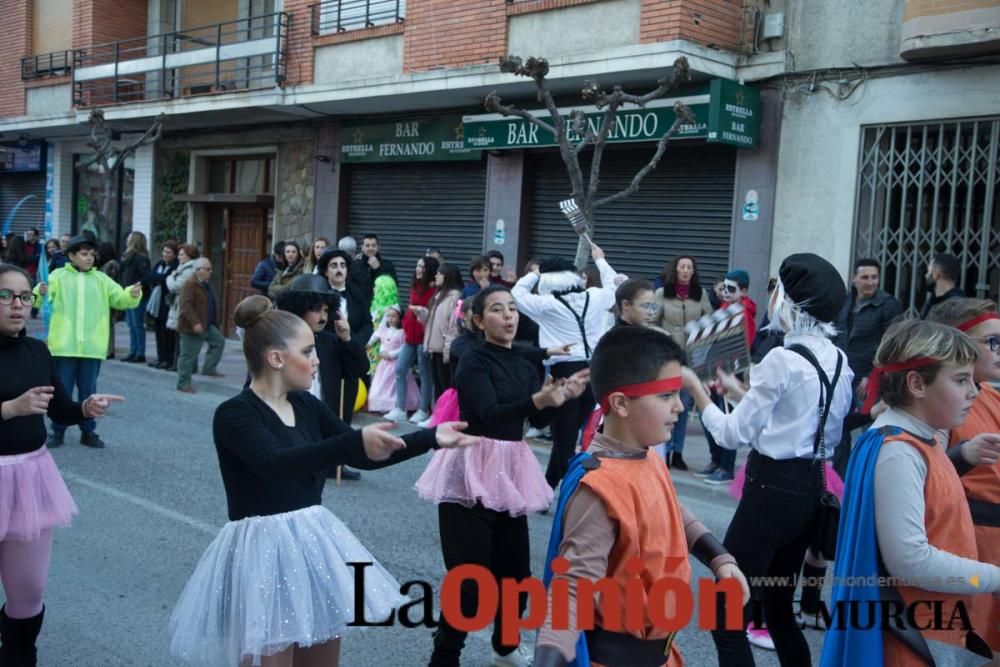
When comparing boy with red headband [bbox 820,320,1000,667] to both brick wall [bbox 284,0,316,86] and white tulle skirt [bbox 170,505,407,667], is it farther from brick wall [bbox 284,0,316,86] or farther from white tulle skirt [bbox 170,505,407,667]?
brick wall [bbox 284,0,316,86]

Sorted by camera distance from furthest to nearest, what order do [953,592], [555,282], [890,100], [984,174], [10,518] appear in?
1. [890,100]
2. [984,174]
3. [555,282]
4. [10,518]
5. [953,592]

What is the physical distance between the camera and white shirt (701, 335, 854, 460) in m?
3.94

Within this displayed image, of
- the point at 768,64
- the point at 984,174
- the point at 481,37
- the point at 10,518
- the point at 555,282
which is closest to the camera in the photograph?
the point at 10,518

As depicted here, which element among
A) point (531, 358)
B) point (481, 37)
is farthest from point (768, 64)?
point (531, 358)

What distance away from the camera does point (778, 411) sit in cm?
402

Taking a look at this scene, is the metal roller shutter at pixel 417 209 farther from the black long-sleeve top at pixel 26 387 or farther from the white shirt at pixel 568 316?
the black long-sleeve top at pixel 26 387

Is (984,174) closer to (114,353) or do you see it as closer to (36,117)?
(114,353)

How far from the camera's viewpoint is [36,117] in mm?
22109

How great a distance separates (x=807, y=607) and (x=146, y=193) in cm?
1923

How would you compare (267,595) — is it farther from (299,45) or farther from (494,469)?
(299,45)

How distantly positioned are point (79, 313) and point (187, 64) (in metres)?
10.1

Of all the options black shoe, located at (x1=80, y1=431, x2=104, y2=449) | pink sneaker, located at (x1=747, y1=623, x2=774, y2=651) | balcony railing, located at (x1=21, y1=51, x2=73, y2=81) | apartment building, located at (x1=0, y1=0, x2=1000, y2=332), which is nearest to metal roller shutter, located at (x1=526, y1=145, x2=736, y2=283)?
apartment building, located at (x1=0, y1=0, x2=1000, y2=332)

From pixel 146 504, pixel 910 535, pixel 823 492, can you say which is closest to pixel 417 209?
pixel 146 504

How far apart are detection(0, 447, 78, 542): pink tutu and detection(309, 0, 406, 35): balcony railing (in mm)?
11913
